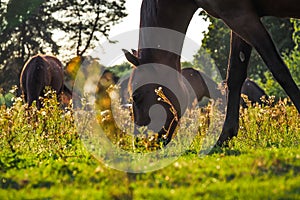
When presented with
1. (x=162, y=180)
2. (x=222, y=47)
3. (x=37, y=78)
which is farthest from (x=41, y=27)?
(x=162, y=180)

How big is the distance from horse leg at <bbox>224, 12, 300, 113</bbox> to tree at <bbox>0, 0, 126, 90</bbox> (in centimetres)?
3442

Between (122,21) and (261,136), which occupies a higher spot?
(122,21)

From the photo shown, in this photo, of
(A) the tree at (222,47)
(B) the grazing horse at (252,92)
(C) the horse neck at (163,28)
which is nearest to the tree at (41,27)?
(A) the tree at (222,47)

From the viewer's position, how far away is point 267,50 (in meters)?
5.31

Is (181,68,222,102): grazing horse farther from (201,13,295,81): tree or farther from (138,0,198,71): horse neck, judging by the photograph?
(201,13,295,81): tree

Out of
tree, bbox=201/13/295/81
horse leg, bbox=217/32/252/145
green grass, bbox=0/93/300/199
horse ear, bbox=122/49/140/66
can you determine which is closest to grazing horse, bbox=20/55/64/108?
horse ear, bbox=122/49/140/66

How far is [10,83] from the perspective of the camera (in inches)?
1556

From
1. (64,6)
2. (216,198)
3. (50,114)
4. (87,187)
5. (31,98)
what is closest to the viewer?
(216,198)

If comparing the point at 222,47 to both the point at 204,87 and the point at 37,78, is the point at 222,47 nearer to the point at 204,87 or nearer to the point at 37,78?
the point at 204,87

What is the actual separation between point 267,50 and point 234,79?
4.77 feet

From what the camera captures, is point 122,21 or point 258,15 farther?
point 122,21

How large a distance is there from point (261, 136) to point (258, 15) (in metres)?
1.86

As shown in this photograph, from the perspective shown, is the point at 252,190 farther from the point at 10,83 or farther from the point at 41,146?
the point at 10,83

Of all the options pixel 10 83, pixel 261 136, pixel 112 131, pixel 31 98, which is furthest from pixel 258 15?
pixel 10 83
